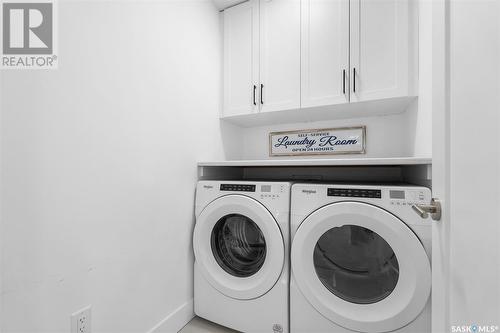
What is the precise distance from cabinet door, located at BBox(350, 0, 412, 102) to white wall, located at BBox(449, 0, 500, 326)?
924 millimetres

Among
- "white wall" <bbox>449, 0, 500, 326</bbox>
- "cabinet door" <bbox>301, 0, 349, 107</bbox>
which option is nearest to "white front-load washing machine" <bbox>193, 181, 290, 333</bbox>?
"cabinet door" <bbox>301, 0, 349, 107</bbox>

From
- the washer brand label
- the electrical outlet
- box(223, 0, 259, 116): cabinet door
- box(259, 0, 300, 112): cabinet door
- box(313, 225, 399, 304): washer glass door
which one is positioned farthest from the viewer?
box(223, 0, 259, 116): cabinet door

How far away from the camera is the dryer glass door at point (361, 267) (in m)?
0.99

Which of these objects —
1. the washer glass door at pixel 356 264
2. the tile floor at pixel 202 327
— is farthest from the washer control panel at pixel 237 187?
the tile floor at pixel 202 327

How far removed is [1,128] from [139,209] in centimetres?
60

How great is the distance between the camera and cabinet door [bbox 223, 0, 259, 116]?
1.76m

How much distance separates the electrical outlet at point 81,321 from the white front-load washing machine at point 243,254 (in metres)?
0.61

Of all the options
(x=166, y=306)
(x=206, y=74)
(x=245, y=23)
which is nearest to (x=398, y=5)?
(x=245, y=23)

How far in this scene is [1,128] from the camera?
28.1 inches

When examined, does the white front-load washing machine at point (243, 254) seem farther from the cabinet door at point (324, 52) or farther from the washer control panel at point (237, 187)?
the cabinet door at point (324, 52)

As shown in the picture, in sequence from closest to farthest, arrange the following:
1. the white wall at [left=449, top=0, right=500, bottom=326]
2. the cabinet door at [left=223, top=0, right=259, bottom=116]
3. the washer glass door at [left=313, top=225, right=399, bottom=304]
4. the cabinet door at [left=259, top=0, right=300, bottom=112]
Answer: the white wall at [left=449, top=0, right=500, bottom=326]
the washer glass door at [left=313, top=225, right=399, bottom=304]
the cabinet door at [left=259, top=0, right=300, bottom=112]
the cabinet door at [left=223, top=0, right=259, bottom=116]

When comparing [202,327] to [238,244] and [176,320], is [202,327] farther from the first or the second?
[238,244]

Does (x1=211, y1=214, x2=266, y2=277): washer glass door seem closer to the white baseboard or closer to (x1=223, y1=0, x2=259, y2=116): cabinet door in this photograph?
the white baseboard

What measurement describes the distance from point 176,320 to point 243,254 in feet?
1.79
